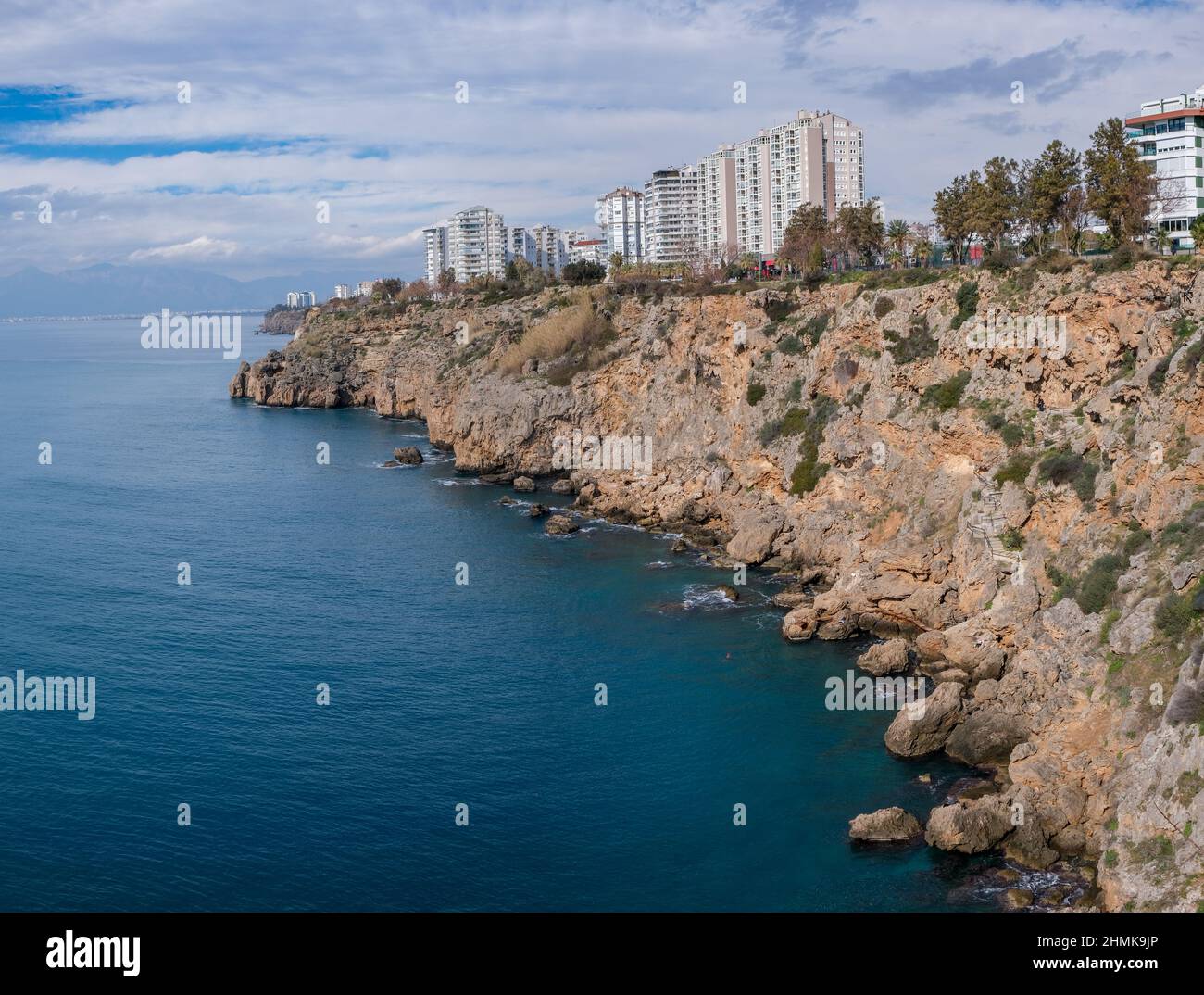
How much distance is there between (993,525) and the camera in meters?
46.1

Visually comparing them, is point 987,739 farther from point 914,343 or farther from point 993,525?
point 914,343

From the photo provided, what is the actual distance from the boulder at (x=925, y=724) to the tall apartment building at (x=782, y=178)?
9879 centimetres

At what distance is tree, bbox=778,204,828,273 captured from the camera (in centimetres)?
8497

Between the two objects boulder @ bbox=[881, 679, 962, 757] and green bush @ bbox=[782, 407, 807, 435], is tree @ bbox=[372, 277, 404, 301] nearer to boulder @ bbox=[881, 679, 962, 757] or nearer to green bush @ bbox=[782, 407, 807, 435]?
green bush @ bbox=[782, 407, 807, 435]

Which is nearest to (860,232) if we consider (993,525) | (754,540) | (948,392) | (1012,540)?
(948,392)

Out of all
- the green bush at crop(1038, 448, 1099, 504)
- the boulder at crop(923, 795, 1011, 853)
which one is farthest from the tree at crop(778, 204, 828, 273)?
the boulder at crop(923, 795, 1011, 853)

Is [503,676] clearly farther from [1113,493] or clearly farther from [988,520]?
[1113,493]

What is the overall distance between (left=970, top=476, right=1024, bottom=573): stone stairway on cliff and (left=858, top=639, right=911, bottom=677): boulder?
535cm

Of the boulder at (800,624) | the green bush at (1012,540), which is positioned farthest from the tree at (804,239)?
the green bush at (1012,540)

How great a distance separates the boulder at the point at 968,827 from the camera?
31.1 metres

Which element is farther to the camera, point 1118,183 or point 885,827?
point 1118,183

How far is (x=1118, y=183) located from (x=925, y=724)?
112 ft

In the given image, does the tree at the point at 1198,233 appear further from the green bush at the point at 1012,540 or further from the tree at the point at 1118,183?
→ the green bush at the point at 1012,540
